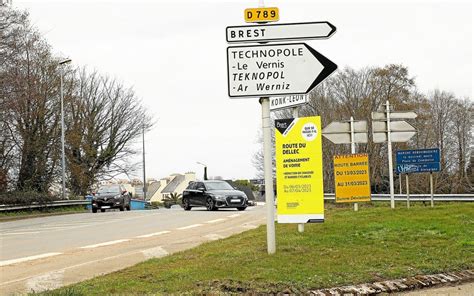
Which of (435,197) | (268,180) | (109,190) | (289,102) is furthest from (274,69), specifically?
(109,190)

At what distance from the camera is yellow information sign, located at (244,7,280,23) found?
8000mm

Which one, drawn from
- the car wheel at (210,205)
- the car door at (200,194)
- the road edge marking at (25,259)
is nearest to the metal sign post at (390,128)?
the road edge marking at (25,259)

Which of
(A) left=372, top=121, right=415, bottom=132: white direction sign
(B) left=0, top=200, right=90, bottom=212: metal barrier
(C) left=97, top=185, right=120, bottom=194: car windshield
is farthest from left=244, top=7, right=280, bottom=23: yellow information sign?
(C) left=97, top=185, right=120, bottom=194: car windshield

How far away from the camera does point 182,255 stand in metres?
8.98

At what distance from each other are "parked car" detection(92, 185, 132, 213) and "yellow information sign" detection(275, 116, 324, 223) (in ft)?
81.4

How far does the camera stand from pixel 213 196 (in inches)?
1034

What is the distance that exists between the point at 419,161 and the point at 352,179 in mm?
2320

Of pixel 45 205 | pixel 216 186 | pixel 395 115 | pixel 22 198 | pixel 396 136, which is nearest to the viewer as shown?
pixel 396 136

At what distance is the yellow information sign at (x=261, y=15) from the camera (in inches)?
315

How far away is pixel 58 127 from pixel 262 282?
40572mm

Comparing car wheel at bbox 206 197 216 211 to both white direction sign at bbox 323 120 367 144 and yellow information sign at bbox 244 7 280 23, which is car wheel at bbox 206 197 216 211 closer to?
white direction sign at bbox 323 120 367 144

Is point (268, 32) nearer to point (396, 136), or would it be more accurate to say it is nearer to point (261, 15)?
point (261, 15)

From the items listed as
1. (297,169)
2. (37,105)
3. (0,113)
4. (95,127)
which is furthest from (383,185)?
(297,169)

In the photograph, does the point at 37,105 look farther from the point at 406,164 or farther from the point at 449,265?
the point at 449,265
